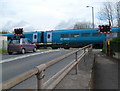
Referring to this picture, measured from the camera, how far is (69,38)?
91.0ft

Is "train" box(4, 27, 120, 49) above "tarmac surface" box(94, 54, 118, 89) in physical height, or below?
above

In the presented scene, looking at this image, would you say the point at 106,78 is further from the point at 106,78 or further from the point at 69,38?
the point at 69,38

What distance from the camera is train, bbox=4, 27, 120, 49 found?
2588 cm

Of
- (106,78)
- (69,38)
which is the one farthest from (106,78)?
(69,38)

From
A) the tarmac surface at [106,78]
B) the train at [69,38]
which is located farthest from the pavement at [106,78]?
the train at [69,38]

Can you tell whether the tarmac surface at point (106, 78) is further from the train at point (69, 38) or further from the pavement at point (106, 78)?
the train at point (69, 38)

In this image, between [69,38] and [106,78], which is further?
[69,38]

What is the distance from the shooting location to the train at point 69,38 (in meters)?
25.9

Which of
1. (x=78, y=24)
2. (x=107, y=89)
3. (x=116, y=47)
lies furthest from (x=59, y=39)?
(x=78, y=24)

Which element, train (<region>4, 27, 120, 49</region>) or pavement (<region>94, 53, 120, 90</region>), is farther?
train (<region>4, 27, 120, 49</region>)

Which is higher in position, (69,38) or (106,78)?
(69,38)

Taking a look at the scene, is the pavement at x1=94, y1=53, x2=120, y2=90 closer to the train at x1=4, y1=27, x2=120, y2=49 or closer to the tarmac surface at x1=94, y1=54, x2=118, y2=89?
the tarmac surface at x1=94, y1=54, x2=118, y2=89

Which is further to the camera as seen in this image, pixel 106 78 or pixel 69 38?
pixel 69 38

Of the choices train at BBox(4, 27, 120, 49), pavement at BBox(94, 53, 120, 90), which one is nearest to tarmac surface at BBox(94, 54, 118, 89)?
pavement at BBox(94, 53, 120, 90)
